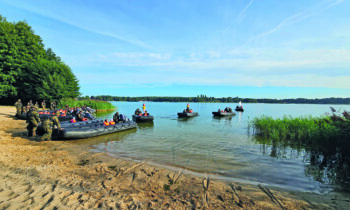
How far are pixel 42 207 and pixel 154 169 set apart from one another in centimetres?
351

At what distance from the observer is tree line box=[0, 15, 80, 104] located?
28406mm

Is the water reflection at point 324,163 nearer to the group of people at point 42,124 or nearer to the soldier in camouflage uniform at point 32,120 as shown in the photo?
the group of people at point 42,124

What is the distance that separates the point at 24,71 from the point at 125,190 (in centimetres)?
3612

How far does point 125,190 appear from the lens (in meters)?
4.61

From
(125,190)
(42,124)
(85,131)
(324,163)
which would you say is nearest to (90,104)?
(85,131)

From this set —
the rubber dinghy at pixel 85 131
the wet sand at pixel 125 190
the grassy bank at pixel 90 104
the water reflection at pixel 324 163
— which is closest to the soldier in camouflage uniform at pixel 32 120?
the rubber dinghy at pixel 85 131

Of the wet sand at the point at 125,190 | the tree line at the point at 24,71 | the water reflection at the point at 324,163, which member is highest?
the tree line at the point at 24,71

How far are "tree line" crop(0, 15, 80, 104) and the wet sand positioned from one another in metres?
28.2

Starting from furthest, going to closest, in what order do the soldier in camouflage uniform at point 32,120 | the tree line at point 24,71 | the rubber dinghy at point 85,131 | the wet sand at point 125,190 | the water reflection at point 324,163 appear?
1. the tree line at point 24,71
2. the rubber dinghy at point 85,131
3. the soldier in camouflage uniform at point 32,120
4. the water reflection at point 324,163
5. the wet sand at point 125,190

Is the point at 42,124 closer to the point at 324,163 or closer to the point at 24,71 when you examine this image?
the point at 324,163

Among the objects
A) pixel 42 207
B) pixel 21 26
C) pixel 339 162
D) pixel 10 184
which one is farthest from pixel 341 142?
pixel 21 26

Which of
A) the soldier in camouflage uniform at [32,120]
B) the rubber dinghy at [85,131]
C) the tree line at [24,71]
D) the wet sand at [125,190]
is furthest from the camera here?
the tree line at [24,71]

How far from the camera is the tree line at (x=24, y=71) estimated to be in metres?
28.4

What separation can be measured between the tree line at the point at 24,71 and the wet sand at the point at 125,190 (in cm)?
2823
